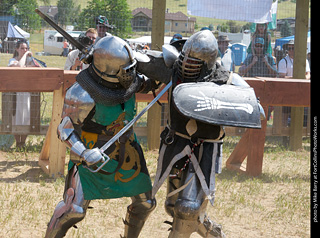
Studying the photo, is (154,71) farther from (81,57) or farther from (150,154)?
(150,154)

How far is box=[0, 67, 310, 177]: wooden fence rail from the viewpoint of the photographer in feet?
18.1

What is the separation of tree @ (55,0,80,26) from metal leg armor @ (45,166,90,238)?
13.5ft

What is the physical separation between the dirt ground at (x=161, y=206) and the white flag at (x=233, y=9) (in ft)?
7.67

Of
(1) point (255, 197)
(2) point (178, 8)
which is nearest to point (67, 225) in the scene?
(1) point (255, 197)

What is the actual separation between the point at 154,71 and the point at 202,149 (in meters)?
0.63

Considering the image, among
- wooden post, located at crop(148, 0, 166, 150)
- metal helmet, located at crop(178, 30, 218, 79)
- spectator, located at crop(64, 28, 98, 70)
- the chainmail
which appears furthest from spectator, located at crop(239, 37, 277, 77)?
the chainmail

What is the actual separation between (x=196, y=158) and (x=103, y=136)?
0.65m

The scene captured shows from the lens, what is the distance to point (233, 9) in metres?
7.47

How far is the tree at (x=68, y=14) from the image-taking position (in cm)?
708

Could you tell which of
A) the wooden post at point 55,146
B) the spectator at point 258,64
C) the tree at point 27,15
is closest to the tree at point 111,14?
the tree at point 27,15

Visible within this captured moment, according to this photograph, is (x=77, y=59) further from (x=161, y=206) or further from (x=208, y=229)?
(x=208, y=229)

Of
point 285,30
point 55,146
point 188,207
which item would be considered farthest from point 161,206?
point 285,30

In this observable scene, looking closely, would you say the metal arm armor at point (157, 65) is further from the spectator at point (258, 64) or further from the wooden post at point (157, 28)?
the spectator at point (258, 64)

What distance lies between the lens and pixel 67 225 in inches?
134
